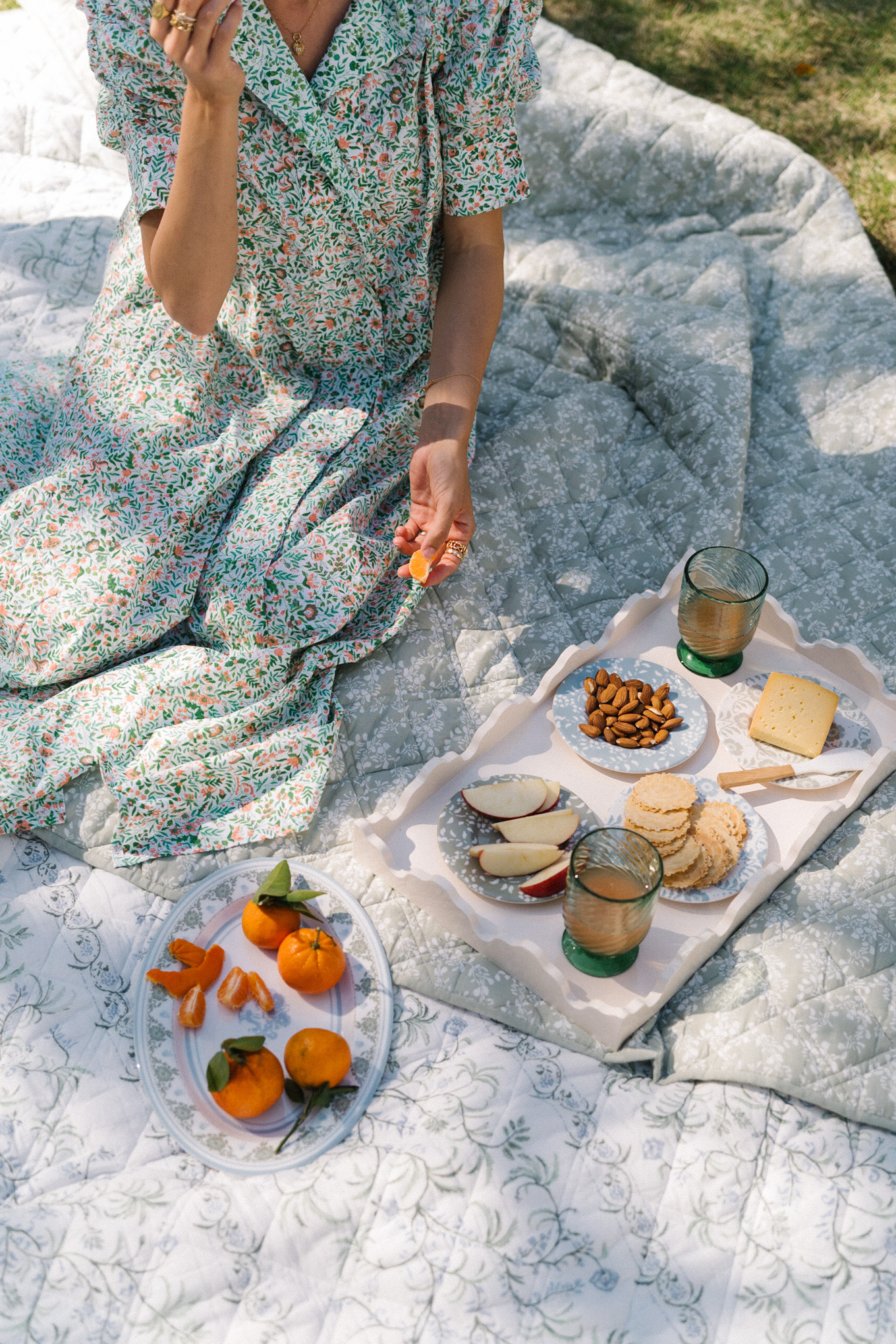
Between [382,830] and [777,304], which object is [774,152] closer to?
[777,304]

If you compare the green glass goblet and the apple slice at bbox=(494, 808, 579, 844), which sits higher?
the green glass goblet

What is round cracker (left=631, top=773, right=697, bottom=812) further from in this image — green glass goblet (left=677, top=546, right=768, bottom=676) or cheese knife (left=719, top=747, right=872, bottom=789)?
green glass goblet (left=677, top=546, right=768, bottom=676)

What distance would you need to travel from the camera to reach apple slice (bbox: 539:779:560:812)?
141 centimetres

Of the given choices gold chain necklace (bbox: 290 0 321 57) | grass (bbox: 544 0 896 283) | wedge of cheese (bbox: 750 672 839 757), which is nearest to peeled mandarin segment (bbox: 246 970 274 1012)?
wedge of cheese (bbox: 750 672 839 757)

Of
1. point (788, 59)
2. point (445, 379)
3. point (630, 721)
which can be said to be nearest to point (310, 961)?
point (630, 721)

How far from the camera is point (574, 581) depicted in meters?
1.79

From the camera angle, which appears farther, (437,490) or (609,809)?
(437,490)

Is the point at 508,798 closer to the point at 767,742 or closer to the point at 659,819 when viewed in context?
the point at 659,819

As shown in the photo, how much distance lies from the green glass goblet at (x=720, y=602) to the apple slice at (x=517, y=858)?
1.30ft

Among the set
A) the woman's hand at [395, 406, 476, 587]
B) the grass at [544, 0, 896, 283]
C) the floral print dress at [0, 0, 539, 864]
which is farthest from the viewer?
the grass at [544, 0, 896, 283]

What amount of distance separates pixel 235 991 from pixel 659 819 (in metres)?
0.56

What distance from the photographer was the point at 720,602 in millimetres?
1468

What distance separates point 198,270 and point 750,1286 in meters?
1.37

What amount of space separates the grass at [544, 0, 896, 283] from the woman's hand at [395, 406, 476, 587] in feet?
6.47
